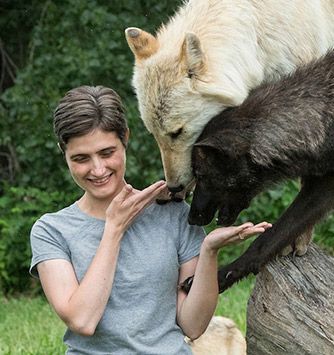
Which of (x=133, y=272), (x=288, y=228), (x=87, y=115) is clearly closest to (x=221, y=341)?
(x=288, y=228)

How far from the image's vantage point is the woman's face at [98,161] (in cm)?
400

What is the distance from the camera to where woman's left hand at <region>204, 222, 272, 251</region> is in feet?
12.3

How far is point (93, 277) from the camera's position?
383 cm

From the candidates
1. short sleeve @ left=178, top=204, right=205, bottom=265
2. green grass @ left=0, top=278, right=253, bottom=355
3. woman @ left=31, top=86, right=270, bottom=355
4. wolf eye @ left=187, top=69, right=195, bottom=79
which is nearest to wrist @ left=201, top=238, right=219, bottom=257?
woman @ left=31, top=86, right=270, bottom=355

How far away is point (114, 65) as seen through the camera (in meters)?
9.56

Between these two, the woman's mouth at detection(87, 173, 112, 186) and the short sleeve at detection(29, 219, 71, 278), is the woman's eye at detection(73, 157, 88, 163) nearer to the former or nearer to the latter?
the woman's mouth at detection(87, 173, 112, 186)

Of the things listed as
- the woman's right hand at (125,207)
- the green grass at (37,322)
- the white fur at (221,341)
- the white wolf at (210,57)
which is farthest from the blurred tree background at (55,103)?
the woman's right hand at (125,207)

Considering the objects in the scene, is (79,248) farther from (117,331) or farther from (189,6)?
(189,6)

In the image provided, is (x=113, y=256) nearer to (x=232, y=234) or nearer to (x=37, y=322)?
(x=232, y=234)

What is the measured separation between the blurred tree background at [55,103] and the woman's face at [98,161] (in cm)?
522

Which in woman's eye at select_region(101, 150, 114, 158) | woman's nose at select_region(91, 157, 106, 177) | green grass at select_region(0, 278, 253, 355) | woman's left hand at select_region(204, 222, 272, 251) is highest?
woman's eye at select_region(101, 150, 114, 158)

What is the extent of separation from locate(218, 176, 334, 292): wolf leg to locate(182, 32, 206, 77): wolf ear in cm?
76

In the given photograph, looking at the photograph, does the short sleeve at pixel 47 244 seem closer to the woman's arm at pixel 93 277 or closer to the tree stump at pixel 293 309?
the woman's arm at pixel 93 277

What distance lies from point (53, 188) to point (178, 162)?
216 inches
